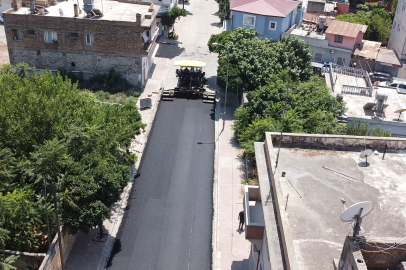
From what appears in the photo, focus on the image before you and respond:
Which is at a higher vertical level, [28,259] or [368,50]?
[368,50]

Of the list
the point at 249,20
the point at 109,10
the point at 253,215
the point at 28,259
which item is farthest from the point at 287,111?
the point at 109,10

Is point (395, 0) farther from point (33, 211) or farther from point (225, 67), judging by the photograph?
point (33, 211)

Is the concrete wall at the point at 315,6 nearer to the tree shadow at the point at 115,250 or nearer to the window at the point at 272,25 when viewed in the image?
the window at the point at 272,25

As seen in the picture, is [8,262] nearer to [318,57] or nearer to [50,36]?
[50,36]

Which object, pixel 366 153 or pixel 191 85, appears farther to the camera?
pixel 191 85

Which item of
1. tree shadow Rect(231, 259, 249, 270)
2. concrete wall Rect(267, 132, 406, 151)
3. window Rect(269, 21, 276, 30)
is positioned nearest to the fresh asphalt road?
tree shadow Rect(231, 259, 249, 270)

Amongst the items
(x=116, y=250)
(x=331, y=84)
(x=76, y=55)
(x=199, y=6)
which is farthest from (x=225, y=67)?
(x=199, y=6)

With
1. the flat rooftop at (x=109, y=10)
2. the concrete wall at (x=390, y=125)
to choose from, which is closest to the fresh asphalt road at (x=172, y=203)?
the concrete wall at (x=390, y=125)
